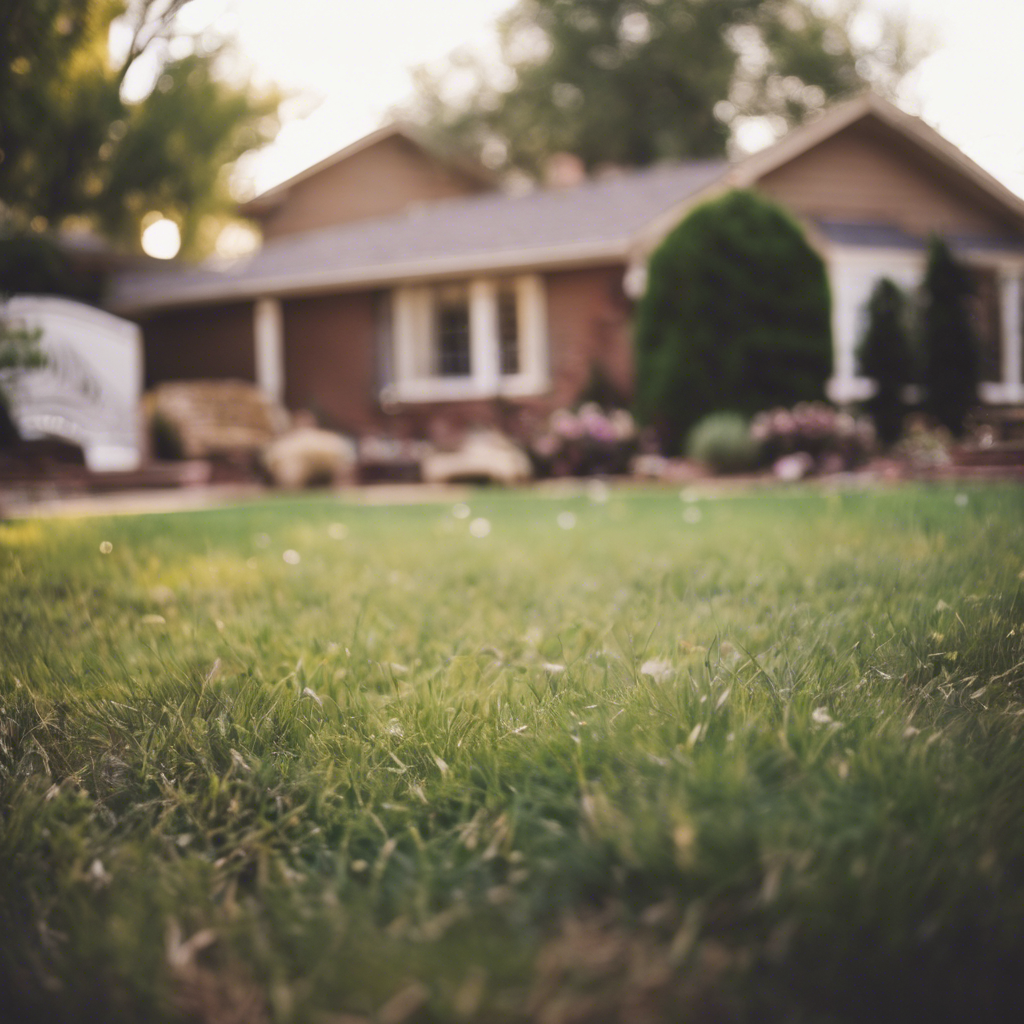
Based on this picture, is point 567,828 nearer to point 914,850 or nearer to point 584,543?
point 914,850

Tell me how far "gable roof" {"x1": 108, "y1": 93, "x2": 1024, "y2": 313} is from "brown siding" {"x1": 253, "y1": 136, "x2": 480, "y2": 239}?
8.38ft

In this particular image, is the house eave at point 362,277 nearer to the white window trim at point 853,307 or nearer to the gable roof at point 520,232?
the gable roof at point 520,232

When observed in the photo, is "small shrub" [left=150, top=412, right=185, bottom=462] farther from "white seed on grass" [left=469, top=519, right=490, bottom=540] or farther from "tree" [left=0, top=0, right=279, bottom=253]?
"white seed on grass" [left=469, top=519, right=490, bottom=540]

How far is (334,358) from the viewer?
14609 millimetres

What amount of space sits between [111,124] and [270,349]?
3.95 m

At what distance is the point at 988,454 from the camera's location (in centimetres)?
729

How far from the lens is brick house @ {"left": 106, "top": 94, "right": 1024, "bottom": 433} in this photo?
41.6 ft

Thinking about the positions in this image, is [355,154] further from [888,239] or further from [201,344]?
[888,239]

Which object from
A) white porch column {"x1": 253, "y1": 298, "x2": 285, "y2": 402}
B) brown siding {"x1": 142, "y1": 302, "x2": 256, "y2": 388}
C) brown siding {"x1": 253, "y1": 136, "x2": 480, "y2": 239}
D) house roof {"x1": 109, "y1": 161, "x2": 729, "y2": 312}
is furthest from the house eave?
brown siding {"x1": 253, "y1": 136, "x2": 480, "y2": 239}

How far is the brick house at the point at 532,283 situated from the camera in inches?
500

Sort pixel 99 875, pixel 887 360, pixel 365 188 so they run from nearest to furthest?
1. pixel 99 875
2. pixel 887 360
3. pixel 365 188

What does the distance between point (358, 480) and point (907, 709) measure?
9205 millimetres

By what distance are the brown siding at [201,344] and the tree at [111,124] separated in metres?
2.44

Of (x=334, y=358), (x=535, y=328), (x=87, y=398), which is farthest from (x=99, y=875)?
(x=334, y=358)
